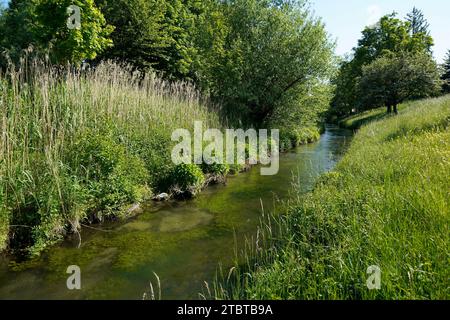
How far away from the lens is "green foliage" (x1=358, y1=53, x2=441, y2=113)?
978 inches

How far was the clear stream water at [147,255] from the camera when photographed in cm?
434

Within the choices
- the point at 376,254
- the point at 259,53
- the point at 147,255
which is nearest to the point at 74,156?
the point at 147,255

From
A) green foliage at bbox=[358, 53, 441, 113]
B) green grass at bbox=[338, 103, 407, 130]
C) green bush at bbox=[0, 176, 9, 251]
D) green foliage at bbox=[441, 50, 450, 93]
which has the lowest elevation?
green bush at bbox=[0, 176, 9, 251]

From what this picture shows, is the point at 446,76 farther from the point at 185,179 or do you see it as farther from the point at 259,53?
the point at 185,179

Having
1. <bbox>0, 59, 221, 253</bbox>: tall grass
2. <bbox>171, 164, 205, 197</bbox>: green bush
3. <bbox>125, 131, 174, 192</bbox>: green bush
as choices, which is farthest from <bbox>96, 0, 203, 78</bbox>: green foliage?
<bbox>171, 164, 205, 197</bbox>: green bush

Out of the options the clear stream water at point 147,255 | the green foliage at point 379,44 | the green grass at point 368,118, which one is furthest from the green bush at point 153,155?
the green foliage at point 379,44

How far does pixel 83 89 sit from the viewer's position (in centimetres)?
773

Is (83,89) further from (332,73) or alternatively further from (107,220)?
(332,73)

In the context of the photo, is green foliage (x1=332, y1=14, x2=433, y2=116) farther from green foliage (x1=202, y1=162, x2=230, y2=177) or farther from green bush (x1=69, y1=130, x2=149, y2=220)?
green bush (x1=69, y1=130, x2=149, y2=220)

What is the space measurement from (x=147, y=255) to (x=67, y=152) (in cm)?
277

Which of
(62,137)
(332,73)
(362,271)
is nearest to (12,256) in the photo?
(62,137)

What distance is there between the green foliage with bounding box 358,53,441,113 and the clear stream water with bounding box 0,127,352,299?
2197 centimetres

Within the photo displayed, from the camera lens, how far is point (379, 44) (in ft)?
140

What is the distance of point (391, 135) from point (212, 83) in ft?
35.9
